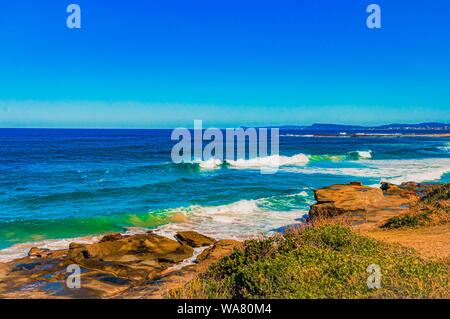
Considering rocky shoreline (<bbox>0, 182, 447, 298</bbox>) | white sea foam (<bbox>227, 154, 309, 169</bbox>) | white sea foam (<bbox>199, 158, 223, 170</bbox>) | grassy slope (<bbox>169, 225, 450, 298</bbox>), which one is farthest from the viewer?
white sea foam (<bbox>227, 154, 309, 169</bbox>)

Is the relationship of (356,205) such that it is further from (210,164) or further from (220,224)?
(210,164)

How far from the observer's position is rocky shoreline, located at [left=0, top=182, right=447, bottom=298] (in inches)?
416

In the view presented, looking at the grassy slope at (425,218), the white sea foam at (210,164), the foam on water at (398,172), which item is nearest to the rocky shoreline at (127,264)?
the grassy slope at (425,218)

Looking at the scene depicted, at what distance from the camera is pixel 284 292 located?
6.88m

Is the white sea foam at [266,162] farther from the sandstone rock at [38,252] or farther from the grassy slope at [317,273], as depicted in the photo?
the grassy slope at [317,273]

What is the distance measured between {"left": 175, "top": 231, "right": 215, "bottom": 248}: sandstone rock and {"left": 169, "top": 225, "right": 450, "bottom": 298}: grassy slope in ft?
19.1

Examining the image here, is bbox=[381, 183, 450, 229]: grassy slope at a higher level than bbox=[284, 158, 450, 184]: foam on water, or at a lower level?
higher

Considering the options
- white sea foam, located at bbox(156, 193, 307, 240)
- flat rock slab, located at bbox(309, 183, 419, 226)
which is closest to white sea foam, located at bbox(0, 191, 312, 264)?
white sea foam, located at bbox(156, 193, 307, 240)

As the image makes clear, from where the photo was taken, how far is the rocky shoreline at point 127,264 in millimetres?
10562

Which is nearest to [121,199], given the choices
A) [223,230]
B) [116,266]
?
[223,230]

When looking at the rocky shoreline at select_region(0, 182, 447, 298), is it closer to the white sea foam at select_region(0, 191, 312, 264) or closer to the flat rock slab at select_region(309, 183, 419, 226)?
the flat rock slab at select_region(309, 183, 419, 226)
